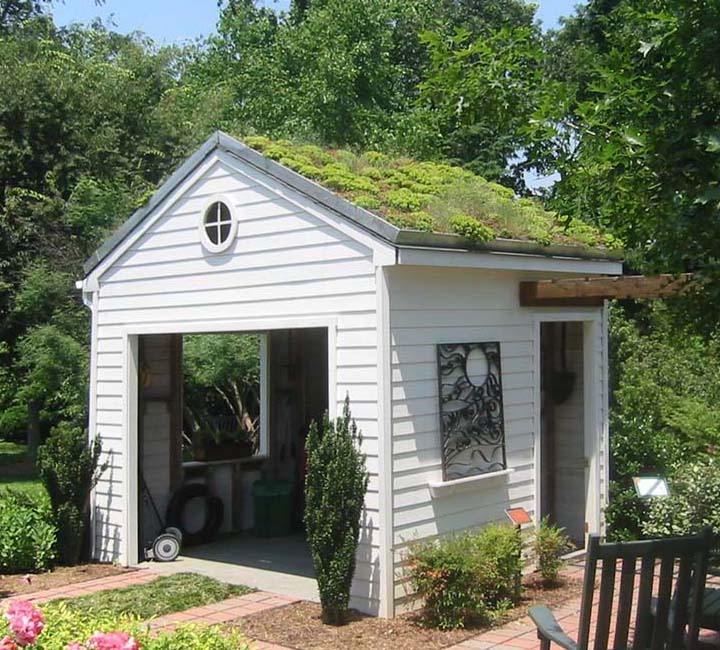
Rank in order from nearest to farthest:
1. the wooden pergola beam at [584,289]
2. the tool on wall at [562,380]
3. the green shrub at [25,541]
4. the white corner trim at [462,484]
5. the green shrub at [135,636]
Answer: the green shrub at [135,636]
the white corner trim at [462,484]
the wooden pergola beam at [584,289]
the green shrub at [25,541]
the tool on wall at [562,380]

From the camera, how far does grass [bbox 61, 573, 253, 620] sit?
24.2 feet

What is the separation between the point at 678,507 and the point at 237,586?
13.1 ft

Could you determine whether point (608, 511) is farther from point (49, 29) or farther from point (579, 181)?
point (49, 29)

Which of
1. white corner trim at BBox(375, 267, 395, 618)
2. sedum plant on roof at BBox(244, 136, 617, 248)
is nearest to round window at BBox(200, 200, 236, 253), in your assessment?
sedum plant on roof at BBox(244, 136, 617, 248)

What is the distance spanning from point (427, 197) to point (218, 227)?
1.91 meters

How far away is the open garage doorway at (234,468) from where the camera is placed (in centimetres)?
961

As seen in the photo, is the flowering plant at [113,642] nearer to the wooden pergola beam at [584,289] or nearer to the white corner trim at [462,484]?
the white corner trim at [462,484]

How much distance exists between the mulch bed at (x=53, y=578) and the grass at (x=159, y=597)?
677 millimetres

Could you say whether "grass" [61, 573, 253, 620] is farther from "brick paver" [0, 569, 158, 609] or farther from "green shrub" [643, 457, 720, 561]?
"green shrub" [643, 457, 720, 561]

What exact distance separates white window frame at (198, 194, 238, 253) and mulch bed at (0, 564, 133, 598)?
3145 mm

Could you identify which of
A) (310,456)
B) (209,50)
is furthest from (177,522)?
(209,50)

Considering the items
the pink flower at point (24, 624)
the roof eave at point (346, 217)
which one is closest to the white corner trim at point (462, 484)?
the roof eave at point (346, 217)

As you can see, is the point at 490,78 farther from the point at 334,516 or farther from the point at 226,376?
the point at 226,376

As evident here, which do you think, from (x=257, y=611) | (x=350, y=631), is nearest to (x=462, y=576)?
(x=350, y=631)
